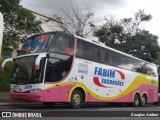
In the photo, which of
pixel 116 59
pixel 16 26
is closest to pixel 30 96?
pixel 116 59

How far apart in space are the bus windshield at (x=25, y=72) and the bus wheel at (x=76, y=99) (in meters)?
2.40

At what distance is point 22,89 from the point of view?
1590cm

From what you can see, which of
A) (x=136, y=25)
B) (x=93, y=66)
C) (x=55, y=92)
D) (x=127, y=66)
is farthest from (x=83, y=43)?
(x=136, y=25)

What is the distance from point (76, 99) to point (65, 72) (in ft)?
5.38

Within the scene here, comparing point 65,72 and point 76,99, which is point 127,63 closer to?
point 76,99

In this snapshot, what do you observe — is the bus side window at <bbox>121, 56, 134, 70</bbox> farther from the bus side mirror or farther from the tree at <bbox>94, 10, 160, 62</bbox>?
the tree at <bbox>94, 10, 160, 62</bbox>

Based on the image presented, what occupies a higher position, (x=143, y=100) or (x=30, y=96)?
(x=30, y=96)

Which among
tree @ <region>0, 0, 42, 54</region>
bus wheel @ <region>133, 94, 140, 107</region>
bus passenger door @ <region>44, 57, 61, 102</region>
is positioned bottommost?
bus wheel @ <region>133, 94, 140, 107</region>

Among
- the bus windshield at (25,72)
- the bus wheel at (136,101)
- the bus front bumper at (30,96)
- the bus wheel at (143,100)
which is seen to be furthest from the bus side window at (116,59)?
the bus front bumper at (30,96)

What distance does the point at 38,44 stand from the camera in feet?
54.5

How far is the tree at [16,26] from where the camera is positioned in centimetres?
2492

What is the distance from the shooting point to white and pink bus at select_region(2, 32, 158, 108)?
51.2 ft

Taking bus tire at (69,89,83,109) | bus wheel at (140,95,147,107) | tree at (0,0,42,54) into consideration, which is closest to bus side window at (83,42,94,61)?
bus tire at (69,89,83,109)

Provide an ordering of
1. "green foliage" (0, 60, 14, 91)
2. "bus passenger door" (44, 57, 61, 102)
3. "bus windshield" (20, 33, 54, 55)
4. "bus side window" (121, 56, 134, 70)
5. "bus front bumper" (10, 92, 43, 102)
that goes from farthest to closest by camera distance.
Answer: "green foliage" (0, 60, 14, 91)
"bus side window" (121, 56, 134, 70)
"bus windshield" (20, 33, 54, 55)
"bus passenger door" (44, 57, 61, 102)
"bus front bumper" (10, 92, 43, 102)
